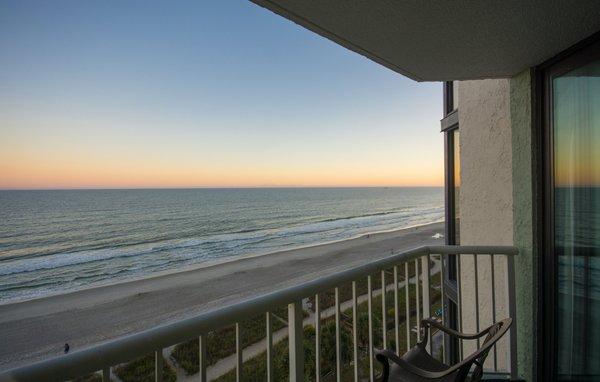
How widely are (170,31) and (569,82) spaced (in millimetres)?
A: 24144

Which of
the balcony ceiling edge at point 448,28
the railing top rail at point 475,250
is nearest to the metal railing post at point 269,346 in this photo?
the balcony ceiling edge at point 448,28

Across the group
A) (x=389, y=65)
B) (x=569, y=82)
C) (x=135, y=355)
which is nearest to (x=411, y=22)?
(x=389, y=65)

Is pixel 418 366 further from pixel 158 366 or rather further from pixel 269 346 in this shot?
pixel 158 366

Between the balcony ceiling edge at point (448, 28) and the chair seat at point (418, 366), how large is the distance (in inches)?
63.8

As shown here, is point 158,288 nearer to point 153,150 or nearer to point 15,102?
point 15,102

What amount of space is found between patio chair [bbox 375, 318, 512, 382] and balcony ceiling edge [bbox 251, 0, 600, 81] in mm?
1331

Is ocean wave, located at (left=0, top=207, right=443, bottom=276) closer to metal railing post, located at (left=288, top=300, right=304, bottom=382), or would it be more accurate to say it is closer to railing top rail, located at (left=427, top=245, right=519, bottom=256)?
railing top rail, located at (left=427, top=245, right=519, bottom=256)

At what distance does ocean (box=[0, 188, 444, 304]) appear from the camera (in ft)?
62.7

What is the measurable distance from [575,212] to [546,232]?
0.24 m

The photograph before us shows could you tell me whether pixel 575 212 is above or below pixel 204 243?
above

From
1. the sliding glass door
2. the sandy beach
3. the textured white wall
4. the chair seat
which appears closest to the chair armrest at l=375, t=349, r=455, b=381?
the chair seat

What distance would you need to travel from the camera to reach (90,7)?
2439 cm

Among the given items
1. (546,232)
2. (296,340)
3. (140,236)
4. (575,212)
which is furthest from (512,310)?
(140,236)

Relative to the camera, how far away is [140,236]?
96.2 ft
